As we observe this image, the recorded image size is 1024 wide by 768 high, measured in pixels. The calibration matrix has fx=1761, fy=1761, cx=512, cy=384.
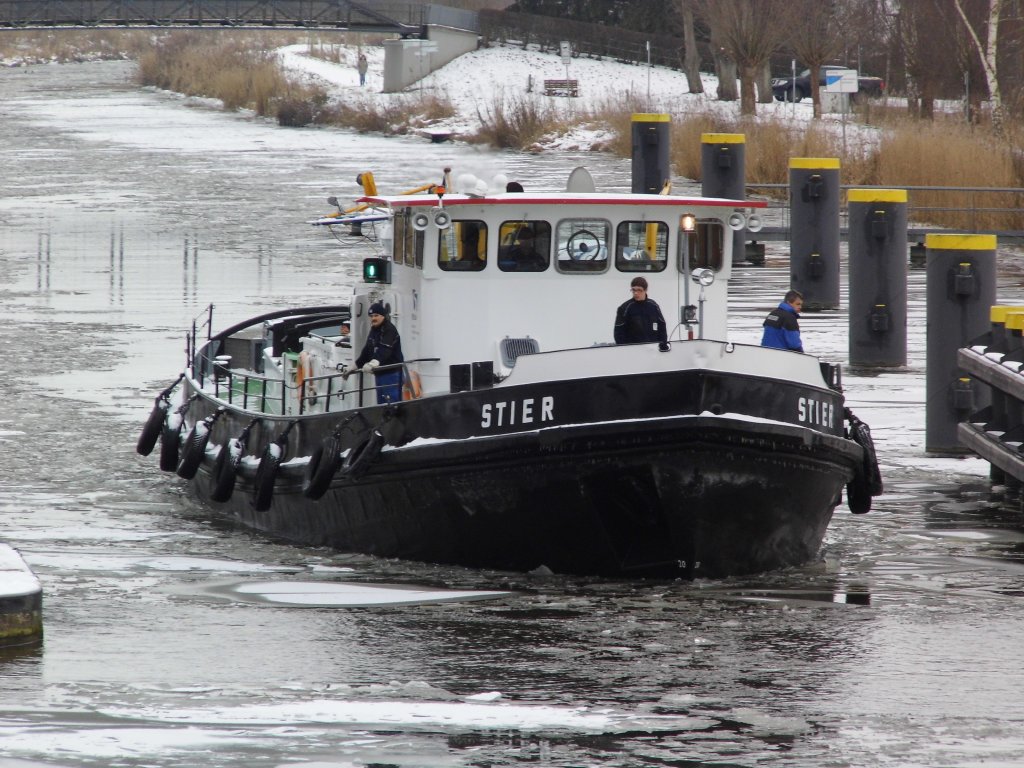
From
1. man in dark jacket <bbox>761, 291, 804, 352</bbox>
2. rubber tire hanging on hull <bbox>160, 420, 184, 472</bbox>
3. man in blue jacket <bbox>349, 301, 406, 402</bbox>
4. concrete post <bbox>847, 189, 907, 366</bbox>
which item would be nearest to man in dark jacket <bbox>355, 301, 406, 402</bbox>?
man in blue jacket <bbox>349, 301, 406, 402</bbox>

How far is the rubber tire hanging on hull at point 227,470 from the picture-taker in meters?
12.8

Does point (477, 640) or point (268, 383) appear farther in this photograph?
point (268, 383)

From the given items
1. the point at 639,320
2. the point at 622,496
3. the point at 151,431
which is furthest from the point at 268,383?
the point at 622,496

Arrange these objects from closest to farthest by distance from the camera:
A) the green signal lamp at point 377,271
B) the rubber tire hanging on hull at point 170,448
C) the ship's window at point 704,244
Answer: the ship's window at point 704,244 < the green signal lamp at point 377,271 < the rubber tire hanging on hull at point 170,448

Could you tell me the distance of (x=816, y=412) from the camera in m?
10.6

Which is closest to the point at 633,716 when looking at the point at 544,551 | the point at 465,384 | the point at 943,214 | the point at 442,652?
the point at 442,652

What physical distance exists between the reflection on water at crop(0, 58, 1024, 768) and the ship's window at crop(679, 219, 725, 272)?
2.09m

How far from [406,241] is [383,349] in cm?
88

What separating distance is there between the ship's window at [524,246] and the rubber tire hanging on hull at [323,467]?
5.31 feet

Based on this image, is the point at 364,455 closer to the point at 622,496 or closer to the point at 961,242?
the point at 622,496

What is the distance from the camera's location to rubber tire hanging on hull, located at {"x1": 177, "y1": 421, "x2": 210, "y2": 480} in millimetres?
13516

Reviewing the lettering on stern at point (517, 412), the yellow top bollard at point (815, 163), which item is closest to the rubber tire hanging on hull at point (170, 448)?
the lettering on stern at point (517, 412)

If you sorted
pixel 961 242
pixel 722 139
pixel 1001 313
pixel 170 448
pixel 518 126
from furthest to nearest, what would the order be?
pixel 518 126, pixel 722 139, pixel 170 448, pixel 961 242, pixel 1001 313

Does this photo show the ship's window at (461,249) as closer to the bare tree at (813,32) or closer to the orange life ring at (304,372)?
the orange life ring at (304,372)
